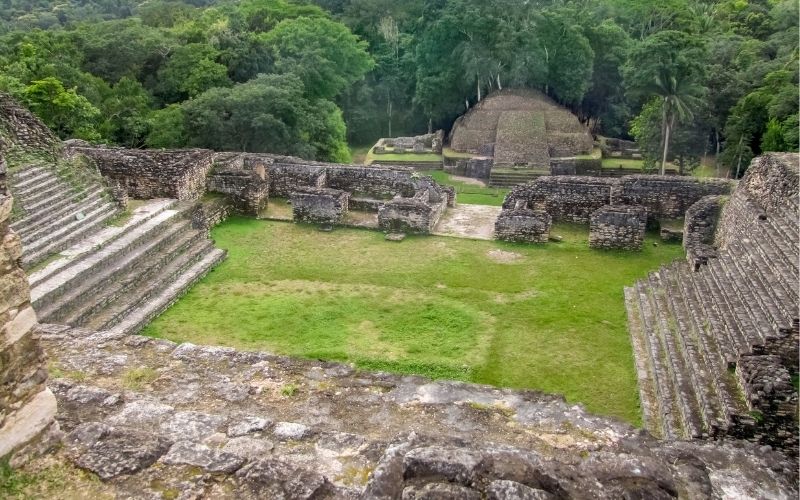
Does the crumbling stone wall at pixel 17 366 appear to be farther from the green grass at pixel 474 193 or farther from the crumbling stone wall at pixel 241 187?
the green grass at pixel 474 193

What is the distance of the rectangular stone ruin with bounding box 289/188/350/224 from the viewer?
47.8 ft

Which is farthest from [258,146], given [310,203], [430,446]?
[430,446]

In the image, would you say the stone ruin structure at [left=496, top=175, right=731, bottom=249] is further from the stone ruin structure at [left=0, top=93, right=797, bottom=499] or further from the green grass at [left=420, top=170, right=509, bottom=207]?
the stone ruin structure at [left=0, top=93, right=797, bottom=499]

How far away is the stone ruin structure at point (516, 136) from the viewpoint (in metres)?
23.3

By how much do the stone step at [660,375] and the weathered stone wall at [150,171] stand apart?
1022cm

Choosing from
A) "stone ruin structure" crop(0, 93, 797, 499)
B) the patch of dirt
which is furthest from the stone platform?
the patch of dirt

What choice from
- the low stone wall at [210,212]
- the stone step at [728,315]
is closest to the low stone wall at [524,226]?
the stone step at [728,315]

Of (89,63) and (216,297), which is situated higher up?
(89,63)

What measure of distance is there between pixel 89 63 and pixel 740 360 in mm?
29067

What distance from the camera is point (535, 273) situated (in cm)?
1213

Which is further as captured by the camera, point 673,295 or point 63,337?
point 673,295

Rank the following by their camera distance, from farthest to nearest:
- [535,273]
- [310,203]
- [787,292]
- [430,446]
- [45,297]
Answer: [310,203] → [535,273] → [45,297] → [787,292] → [430,446]

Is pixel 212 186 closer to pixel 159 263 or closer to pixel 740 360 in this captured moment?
pixel 159 263

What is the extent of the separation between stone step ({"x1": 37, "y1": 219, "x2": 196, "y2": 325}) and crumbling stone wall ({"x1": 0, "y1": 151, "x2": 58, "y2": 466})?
6.10 metres
